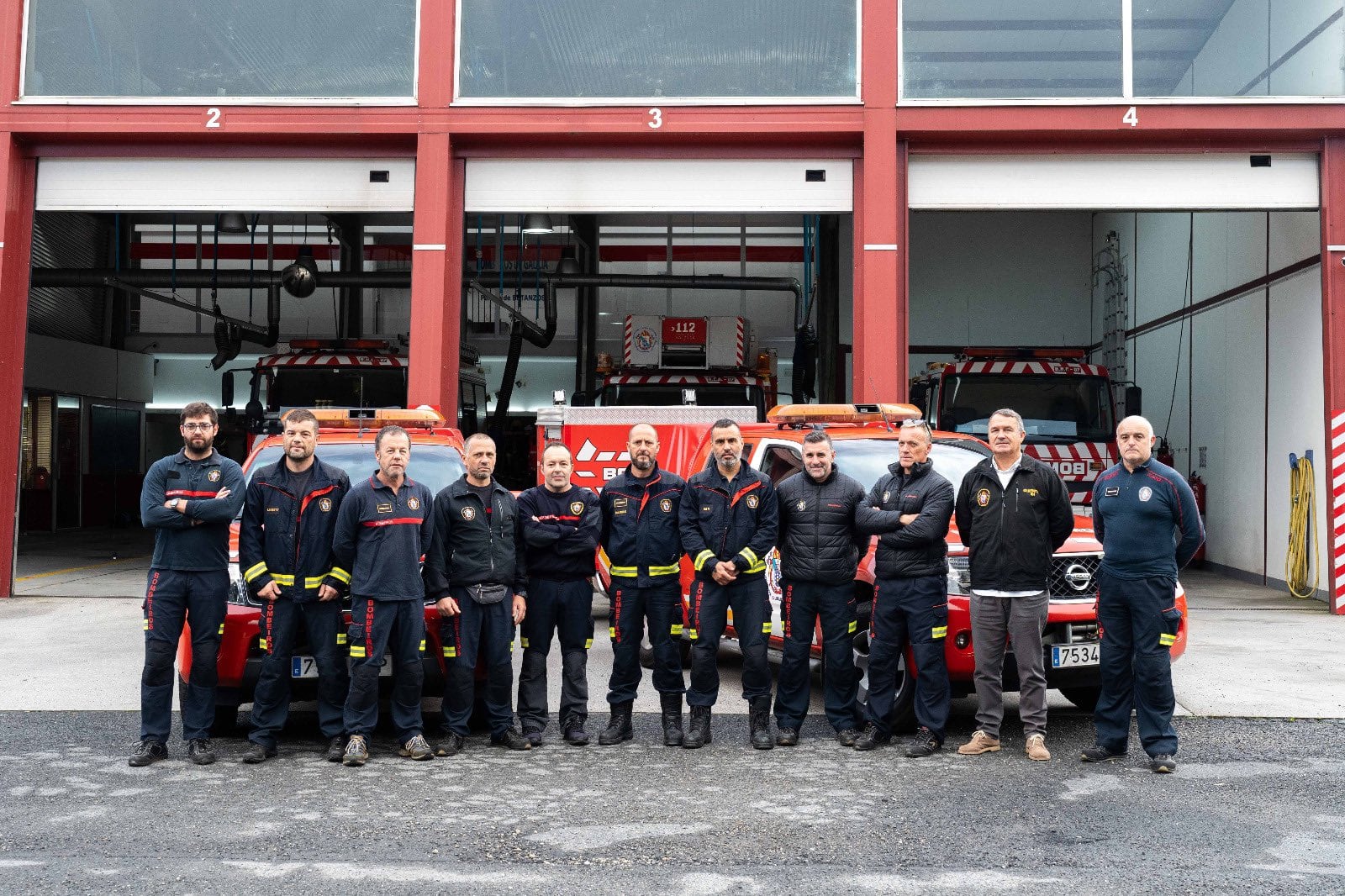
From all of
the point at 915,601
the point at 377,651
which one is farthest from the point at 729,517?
the point at 377,651

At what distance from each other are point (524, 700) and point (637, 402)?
27.4 feet

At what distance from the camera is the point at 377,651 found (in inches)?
234

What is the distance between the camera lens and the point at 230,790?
5.39 meters

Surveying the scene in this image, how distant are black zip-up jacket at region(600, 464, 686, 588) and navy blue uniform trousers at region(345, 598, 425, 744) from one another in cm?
110

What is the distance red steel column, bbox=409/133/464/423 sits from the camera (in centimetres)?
1184

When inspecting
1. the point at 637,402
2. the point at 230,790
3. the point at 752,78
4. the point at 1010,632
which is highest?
the point at 752,78

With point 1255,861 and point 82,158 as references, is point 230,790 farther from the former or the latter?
point 82,158

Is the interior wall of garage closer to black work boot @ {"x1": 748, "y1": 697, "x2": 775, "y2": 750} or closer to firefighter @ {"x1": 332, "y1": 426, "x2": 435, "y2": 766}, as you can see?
black work boot @ {"x1": 748, "y1": 697, "x2": 775, "y2": 750}

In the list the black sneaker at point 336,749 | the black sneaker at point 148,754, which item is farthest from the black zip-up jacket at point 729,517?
the black sneaker at point 148,754

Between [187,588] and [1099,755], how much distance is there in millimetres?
4610

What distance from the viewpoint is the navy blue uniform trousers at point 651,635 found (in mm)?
6461

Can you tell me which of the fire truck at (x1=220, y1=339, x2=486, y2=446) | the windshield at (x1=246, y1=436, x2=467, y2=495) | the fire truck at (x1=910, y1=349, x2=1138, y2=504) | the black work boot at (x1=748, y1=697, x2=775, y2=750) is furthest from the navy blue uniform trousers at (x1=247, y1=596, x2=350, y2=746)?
the fire truck at (x1=220, y1=339, x2=486, y2=446)

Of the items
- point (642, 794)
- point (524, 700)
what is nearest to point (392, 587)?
point (524, 700)

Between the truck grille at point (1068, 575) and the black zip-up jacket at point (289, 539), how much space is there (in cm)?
327
